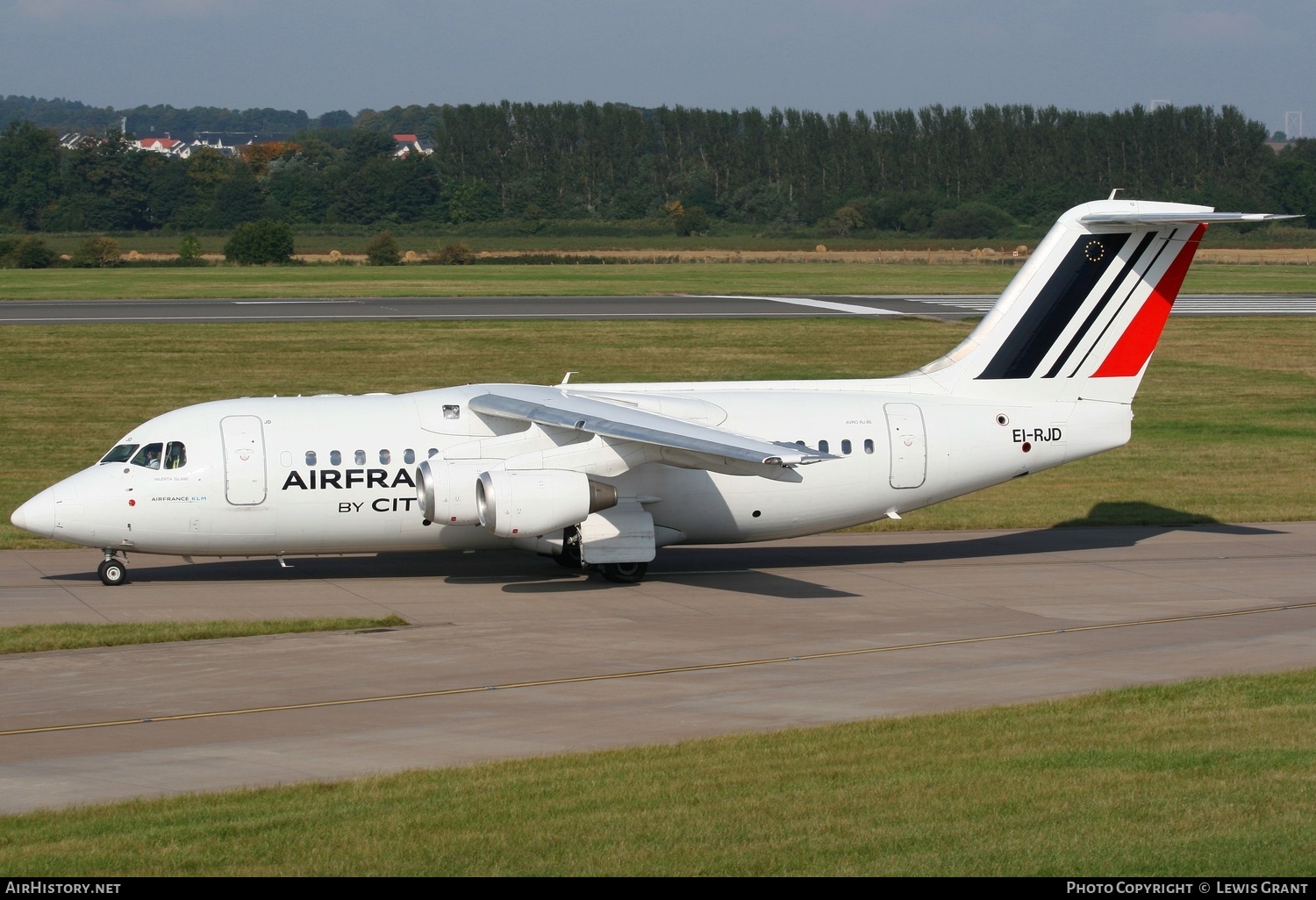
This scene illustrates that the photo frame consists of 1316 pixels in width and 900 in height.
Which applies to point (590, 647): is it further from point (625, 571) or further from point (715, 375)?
point (715, 375)

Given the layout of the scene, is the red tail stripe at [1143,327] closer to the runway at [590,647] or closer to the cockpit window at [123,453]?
the runway at [590,647]

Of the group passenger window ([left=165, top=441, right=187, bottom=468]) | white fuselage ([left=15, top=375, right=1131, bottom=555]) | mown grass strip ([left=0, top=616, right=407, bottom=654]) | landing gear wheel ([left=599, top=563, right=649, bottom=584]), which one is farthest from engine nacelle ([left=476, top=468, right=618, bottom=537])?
passenger window ([left=165, top=441, right=187, bottom=468])

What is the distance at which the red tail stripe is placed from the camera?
2381 cm

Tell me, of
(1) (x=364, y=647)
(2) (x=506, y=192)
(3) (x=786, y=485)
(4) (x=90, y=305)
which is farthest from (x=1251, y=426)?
(2) (x=506, y=192)

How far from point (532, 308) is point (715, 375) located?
17.2 metres

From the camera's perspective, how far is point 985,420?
23203mm

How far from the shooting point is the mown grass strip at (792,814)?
30.4ft

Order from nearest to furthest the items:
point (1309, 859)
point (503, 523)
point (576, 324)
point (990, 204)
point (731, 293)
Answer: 1. point (1309, 859)
2. point (503, 523)
3. point (576, 324)
4. point (731, 293)
5. point (990, 204)

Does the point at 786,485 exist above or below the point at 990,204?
below

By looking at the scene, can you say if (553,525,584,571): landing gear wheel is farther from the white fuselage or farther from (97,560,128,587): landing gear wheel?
(97,560,128,587): landing gear wheel

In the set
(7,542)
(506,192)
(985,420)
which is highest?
(506,192)

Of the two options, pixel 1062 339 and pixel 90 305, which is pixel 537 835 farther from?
pixel 90 305

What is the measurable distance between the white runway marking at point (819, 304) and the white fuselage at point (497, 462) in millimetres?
36623

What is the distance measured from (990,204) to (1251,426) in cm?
9242
